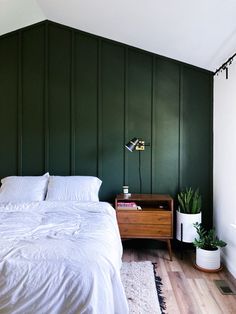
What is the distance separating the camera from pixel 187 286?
243 centimetres

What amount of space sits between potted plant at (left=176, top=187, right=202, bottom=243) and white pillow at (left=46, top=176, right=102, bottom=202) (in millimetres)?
Answer: 1042

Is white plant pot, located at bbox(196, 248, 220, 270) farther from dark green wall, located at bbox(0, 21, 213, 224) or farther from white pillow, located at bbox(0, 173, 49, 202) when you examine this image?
white pillow, located at bbox(0, 173, 49, 202)

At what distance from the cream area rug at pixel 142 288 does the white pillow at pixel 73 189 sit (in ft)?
2.91

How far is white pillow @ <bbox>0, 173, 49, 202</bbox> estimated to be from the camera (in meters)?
2.98

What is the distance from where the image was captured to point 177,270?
2.78 meters

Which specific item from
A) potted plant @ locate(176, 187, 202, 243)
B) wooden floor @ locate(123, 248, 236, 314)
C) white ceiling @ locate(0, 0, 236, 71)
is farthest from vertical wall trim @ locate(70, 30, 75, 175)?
potted plant @ locate(176, 187, 202, 243)

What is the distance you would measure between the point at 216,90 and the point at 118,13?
1544mm

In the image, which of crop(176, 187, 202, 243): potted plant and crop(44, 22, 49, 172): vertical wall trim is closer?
crop(176, 187, 202, 243): potted plant

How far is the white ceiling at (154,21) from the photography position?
231cm

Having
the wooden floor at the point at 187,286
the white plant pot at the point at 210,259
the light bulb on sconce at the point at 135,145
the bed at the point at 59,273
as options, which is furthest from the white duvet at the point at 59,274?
the light bulb on sconce at the point at 135,145

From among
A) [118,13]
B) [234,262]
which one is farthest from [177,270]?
[118,13]

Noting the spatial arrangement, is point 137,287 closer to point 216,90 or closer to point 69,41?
point 216,90

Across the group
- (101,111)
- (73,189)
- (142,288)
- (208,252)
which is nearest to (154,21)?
(101,111)

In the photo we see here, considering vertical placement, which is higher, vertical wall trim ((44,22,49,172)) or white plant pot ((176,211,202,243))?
vertical wall trim ((44,22,49,172))
